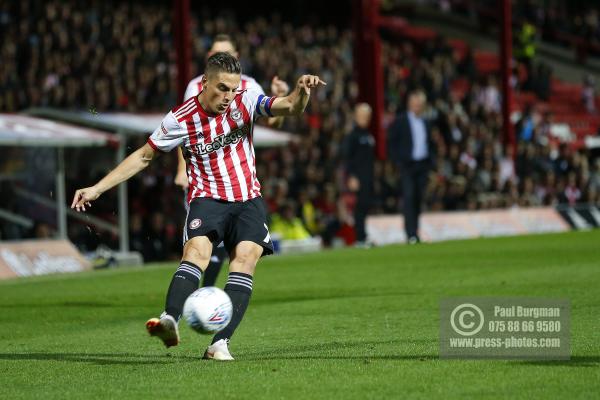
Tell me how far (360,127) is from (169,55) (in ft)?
24.7

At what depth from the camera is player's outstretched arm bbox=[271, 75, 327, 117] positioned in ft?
28.1

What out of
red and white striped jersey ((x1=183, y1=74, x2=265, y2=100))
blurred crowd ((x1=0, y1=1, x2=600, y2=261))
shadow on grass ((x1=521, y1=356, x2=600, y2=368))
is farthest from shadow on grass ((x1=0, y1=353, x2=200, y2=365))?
blurred crowd ((x1=0, y1=1, x2=600, y2=261))

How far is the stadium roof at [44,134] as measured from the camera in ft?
64.3

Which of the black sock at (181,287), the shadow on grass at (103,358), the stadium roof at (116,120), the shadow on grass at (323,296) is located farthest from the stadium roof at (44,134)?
the black sock at (181,287)

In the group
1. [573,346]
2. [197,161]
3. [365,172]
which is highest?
[197,161]

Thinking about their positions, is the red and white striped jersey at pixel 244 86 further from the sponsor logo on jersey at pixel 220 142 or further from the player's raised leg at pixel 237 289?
the player's raised leg at pixel 237 289

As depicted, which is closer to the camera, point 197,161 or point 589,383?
point 589,383

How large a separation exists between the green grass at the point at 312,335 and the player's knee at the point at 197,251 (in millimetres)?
642

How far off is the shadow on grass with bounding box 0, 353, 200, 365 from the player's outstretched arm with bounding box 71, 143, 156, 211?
1.03 metres

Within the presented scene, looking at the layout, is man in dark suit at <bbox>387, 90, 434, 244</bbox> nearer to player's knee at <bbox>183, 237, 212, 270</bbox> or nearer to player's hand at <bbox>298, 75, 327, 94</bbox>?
player's knee at <bbox>183, 237, 212, 270</bbox>

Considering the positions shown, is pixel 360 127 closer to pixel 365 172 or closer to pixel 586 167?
pixel 365 172

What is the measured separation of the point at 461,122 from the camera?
30.9 meters

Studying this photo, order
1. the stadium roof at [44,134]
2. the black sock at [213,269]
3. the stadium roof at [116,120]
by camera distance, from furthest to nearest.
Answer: the stadium roof at [116,120] → the stadium roof at [44,134] → the black sock at [213,269]

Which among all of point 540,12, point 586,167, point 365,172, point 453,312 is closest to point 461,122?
point 586,167
